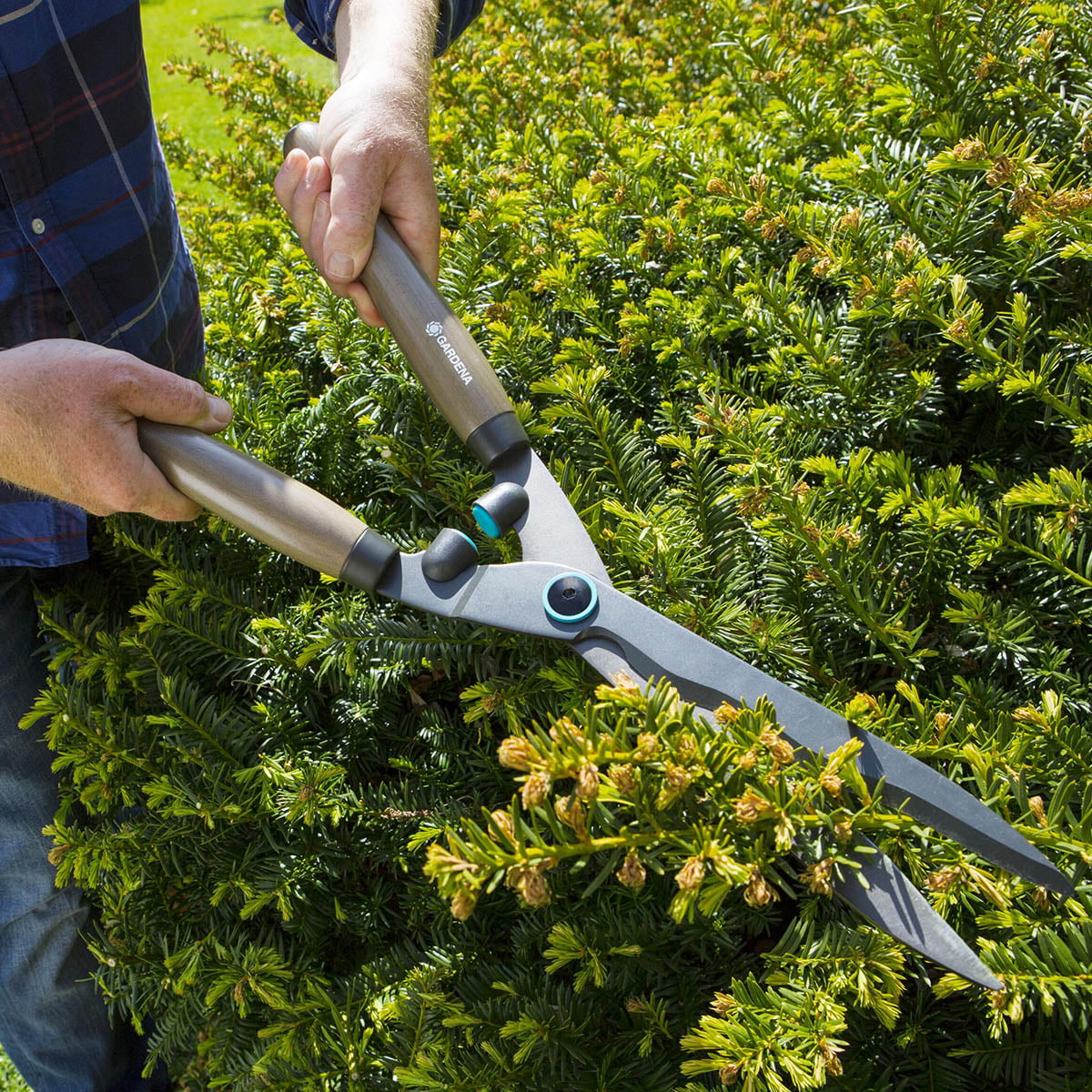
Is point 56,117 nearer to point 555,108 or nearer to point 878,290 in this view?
point 555,108

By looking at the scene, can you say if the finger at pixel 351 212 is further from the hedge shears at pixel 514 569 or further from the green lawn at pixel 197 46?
the green lawn at pixel 197 46

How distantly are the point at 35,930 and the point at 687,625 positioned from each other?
67.5 inches

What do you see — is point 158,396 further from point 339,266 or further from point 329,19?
point 329,19

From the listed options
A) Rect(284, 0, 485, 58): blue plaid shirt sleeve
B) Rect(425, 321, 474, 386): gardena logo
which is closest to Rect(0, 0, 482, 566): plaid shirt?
Rect(284, 0, 485, 58): blue plaid shirt sleeve

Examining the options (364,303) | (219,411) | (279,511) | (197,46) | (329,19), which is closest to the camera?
(279,511)

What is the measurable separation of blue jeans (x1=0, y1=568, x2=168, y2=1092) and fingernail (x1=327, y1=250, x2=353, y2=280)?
919 millimetres

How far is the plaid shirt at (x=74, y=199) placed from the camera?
1.66 m

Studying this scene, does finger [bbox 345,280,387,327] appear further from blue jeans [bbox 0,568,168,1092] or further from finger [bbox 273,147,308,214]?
blue jeans [bbox 0,568,168,1092]

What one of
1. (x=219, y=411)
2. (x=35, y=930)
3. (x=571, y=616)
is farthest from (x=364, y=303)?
(x=35, y=930)

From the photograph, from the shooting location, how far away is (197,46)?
8.02m

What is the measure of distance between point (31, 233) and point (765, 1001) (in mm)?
1779

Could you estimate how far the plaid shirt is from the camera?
1.66 metres

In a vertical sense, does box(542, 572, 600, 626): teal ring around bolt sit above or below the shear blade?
above

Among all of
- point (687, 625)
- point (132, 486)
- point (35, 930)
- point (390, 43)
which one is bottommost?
point (35, 930)
